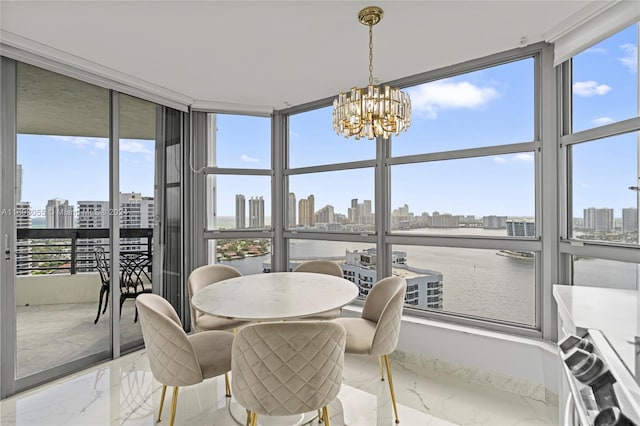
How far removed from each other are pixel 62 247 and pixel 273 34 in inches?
96.9

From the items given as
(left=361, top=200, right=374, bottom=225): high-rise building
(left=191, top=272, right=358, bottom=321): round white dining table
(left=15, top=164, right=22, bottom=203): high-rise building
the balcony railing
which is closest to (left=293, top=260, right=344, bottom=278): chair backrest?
(left=191, top=272, right=358, bottom=321): round white dining table

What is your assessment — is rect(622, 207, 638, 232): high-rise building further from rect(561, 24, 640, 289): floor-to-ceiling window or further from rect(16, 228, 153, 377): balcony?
rect(16, 228, 153, 377): balcony

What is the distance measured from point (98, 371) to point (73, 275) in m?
0.84

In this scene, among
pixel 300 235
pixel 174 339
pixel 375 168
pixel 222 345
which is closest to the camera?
pixel 174 339

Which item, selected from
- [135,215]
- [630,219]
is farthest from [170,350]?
[630,219]

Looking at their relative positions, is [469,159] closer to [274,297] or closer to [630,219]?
[630,219]

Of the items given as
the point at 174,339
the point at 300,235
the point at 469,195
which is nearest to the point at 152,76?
the point at 300,235

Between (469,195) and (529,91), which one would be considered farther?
(469,195)

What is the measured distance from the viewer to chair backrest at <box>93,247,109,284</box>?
9.82 ft

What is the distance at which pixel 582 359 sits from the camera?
0.89 meters

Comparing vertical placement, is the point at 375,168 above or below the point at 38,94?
below

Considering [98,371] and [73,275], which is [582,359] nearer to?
[98,371]

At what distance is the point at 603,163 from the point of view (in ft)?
7.04

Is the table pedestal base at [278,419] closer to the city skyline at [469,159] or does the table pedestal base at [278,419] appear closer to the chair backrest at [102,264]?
the chair backrest at [102,264]
